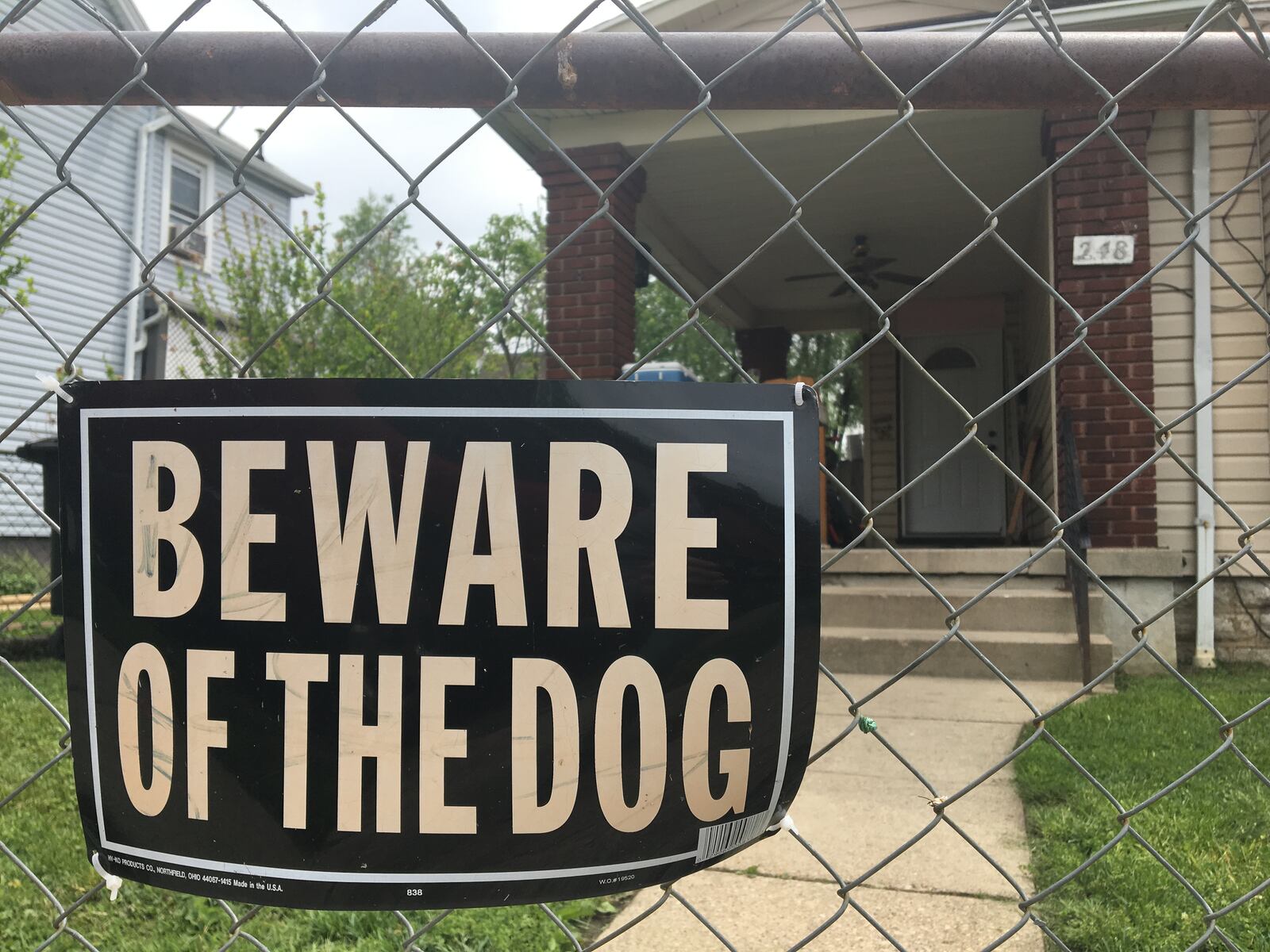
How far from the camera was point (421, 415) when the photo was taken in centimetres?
95

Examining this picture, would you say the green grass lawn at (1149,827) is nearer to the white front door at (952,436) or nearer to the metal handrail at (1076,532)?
the metal handrail at (1076,532)

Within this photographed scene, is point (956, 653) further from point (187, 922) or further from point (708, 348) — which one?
point (708, 348)

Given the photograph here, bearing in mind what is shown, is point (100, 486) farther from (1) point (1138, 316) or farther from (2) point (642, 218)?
(2) point (642, 218)

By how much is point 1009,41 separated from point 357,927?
213 centimetres

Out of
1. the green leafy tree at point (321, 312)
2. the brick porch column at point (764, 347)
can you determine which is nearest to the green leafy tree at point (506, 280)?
the green leafy tree at point (321, 312)

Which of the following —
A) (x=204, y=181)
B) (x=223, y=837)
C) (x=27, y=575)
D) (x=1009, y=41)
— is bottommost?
(x=27, y=575)

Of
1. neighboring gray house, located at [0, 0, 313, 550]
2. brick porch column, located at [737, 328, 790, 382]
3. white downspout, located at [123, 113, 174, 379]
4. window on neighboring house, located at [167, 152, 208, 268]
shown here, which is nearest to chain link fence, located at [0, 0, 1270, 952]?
brick porch column, located at [737, 328, 790, 382]

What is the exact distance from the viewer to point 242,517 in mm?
969

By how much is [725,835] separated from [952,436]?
33.5ft

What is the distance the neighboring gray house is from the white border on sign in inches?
428

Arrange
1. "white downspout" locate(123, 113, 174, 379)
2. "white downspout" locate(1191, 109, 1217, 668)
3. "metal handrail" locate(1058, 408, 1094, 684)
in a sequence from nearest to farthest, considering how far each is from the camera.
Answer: "metal handrail" locate(1058, 408, 1094, 684)
"white downspout" locate(1191, 109, 1217, 668)
"white downspout" locate(123, 113, 174, 379)

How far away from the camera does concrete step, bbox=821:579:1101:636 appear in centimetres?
537

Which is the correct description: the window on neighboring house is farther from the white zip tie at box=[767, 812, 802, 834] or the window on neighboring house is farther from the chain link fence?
the white zip tie at box=[767, 812, 802, 834]

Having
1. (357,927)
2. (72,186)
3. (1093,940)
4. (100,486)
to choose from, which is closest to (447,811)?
(100,486)
